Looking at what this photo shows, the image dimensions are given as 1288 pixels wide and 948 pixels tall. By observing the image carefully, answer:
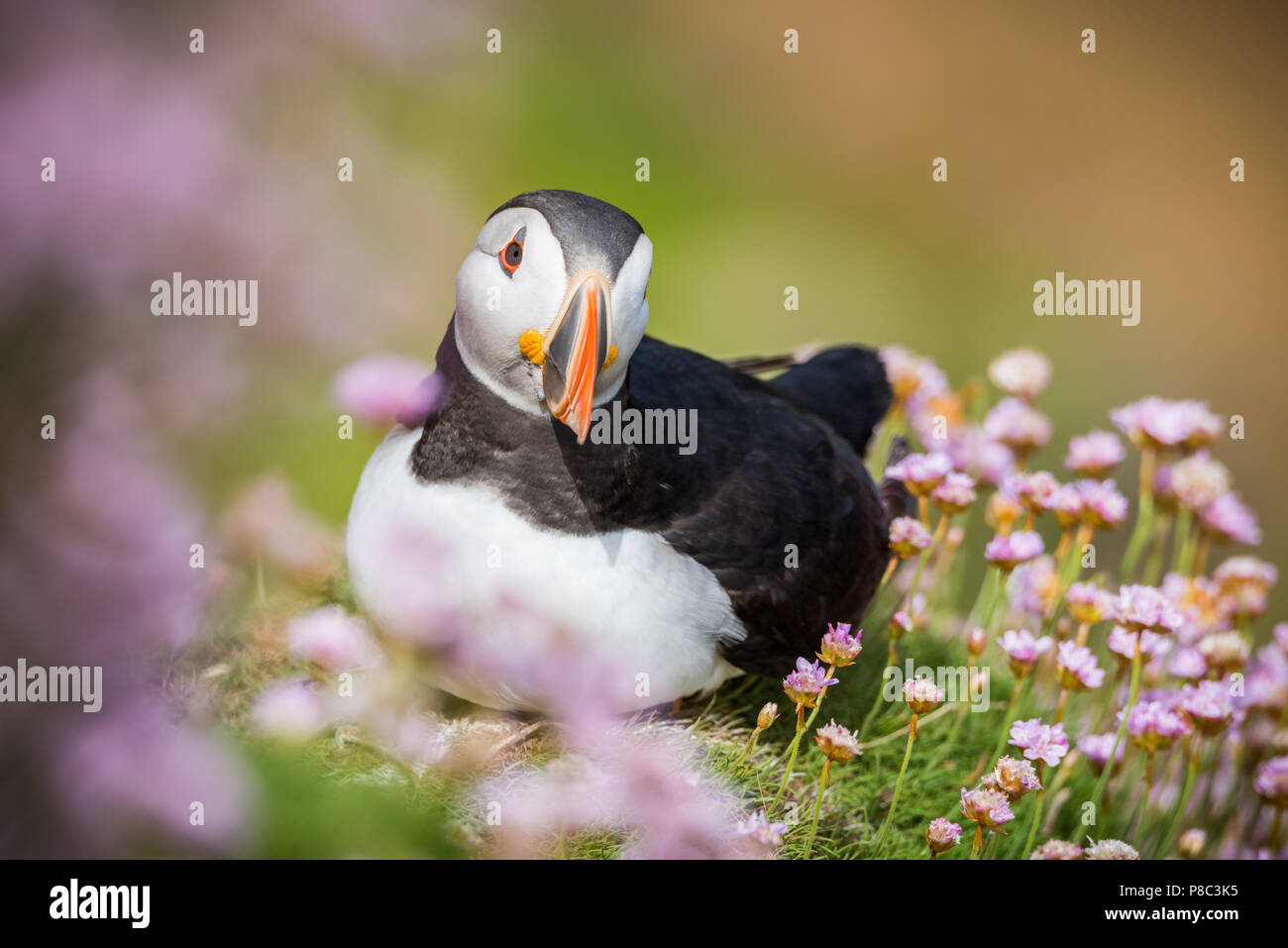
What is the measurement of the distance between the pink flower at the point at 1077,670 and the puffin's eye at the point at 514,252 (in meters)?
1.02

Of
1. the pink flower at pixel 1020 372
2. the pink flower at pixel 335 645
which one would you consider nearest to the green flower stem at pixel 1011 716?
the pink flower at pixel 1020 372

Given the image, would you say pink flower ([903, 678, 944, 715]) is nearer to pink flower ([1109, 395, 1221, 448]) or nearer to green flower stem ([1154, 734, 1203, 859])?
green flower stem ([1154, 734, 1203, 859])

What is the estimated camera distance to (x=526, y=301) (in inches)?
59.5

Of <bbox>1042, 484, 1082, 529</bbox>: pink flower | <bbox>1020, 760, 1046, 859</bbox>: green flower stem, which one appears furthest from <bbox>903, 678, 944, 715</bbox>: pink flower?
<bbox>1042, 484, 1082, 529</bbox>: pink flower

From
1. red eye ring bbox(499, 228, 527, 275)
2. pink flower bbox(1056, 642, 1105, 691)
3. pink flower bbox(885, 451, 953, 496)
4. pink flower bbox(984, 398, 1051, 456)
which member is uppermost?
red eye ring bbox(499, 228, 527, 275)

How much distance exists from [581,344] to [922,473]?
2.40 ft

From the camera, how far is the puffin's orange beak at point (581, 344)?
1.43 metres

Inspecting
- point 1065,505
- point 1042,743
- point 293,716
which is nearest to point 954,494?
point 1065,505

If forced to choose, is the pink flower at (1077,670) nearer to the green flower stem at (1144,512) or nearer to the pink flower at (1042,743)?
the pink flower at (1042,743)

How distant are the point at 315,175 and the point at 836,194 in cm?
317

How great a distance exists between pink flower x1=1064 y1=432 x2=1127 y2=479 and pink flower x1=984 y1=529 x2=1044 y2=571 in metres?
0.34

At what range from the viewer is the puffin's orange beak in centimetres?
143

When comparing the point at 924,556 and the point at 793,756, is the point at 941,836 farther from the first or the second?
the point at 924,556

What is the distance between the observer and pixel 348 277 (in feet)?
3.30
